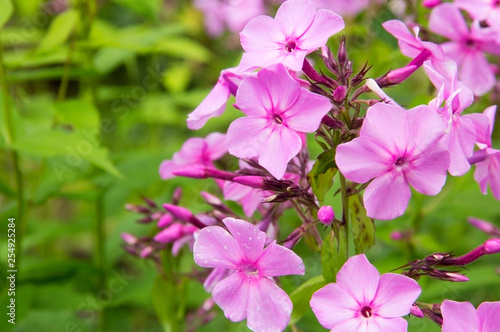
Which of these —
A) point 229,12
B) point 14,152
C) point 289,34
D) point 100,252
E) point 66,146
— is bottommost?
point 100,252

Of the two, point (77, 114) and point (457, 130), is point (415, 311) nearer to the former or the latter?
point (457, 130)

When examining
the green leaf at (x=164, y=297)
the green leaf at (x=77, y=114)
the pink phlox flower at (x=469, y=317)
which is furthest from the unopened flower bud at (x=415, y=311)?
the green leaf at (x=77, y=114)

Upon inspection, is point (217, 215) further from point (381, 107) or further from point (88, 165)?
point (88, 165)

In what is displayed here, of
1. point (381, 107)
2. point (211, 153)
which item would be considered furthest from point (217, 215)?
point (381, 107)

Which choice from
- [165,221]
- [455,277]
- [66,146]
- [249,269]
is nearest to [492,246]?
[455,277]

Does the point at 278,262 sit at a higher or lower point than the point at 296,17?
lower

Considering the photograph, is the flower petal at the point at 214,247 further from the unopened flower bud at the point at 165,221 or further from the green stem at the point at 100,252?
the green stem at the point at 100,252

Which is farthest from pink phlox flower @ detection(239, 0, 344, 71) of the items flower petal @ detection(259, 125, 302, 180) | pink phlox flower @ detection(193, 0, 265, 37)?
pink phlox flower @ detection(193, 0, 265, 37)

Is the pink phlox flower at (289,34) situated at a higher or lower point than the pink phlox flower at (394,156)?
higher
